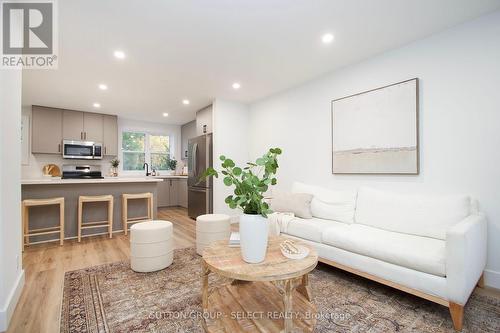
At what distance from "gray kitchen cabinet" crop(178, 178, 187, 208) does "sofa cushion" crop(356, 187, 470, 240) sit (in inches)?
192

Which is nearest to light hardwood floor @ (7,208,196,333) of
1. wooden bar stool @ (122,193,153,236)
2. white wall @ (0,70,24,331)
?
white wall @ (0,70,24,331)

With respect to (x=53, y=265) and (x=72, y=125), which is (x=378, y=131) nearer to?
(x=53, y=265)

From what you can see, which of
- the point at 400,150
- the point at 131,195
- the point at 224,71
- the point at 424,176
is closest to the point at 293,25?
the point at 224,71

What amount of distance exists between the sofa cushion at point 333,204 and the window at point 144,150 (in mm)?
5147

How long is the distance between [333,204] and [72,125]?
5.85 metres

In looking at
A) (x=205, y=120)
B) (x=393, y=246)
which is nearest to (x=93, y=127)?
(x=205, y=120)

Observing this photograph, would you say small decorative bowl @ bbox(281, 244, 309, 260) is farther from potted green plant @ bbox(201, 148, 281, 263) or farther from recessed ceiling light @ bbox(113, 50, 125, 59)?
recessed ceiling light @ bbox(113, 50, 125, 59)

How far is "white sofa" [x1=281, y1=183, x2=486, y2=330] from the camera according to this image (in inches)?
63.2

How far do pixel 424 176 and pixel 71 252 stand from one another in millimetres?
4429

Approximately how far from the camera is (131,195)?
3926 millimetres

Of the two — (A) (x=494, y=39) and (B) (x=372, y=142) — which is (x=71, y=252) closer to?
(B) (x=372, y=142)

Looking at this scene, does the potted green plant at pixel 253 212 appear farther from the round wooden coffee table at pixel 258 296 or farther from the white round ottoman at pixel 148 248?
the white round ottoman at pixel 148 248

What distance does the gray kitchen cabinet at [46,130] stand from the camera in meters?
4.86

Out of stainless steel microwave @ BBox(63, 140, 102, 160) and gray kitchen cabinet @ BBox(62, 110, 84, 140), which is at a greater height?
gray kitchen cabinet @ BBox(62, 110, 84, 140)
